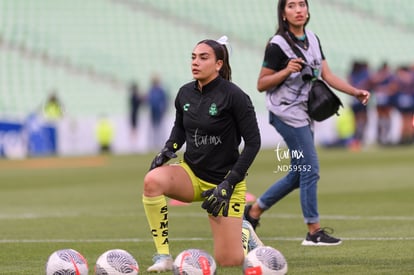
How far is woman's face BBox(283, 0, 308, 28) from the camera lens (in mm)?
9867

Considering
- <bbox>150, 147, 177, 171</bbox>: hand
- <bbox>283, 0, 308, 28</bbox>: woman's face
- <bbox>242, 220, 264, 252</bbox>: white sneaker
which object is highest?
<bbox>283, 0, 308, 28</bbox>: woman's face

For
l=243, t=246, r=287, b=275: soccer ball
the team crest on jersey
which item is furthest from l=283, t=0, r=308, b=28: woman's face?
l=243, t=246, r=287, b=275: soccer ball

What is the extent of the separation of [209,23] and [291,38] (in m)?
30.4

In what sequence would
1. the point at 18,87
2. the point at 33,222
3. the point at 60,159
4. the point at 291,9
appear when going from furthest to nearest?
the point at 18,87 → the point at 60,159 → the point at 33,222 → the point at 291,9

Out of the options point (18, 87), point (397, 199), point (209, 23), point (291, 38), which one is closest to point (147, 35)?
point (209, 23)

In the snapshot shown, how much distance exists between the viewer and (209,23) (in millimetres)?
40250

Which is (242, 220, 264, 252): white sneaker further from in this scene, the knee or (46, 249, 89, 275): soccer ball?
(46, 249, 89, 275): soccer ball

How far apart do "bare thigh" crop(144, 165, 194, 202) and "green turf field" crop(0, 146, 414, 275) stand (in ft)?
2.13

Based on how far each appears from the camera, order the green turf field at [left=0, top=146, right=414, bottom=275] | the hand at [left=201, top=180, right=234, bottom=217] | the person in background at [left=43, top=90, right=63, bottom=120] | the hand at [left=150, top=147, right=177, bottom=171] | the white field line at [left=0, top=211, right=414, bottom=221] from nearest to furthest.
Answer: the hand at [left=201, top=180, right=234, bottom=217], the hand at [left=150, top=147, right=177, bottom=171], the green turf field at [left=0, top=146, right=414, bottom=275], the white field line at [left=0, top=211, right=414, bottom=221], the person in background at [left=43, top=90, right=63, bottom=120]

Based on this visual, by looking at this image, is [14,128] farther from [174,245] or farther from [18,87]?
[174,245]

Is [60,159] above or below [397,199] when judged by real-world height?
below

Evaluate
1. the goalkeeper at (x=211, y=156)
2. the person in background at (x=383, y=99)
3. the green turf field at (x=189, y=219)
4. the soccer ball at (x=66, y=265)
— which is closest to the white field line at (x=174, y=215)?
the green turf field at (x=189, y=219)

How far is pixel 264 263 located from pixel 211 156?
161cm

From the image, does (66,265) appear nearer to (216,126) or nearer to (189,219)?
(216,126)
